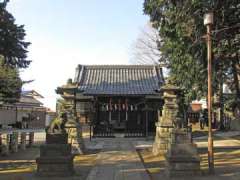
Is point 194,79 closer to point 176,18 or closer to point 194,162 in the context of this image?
point 176,18

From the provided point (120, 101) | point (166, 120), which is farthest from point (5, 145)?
point (120, 101)

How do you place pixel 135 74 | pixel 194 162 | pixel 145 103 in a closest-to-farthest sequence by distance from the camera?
pixel 194 162, pixel 145 103, pixel 135 74

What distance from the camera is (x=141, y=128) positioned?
35.2 meters

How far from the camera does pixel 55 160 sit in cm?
1416

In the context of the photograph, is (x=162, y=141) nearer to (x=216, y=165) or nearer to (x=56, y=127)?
(x=216, y=165)

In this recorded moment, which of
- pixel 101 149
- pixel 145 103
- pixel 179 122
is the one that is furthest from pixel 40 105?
pixel 179 122

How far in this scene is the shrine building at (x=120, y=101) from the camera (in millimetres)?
33781

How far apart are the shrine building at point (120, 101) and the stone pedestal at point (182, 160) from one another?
1748 centimetres

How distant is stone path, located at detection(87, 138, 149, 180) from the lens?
44.4ft

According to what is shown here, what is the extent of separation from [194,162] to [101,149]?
996 cm

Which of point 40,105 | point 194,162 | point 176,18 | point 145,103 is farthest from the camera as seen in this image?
point 40,105

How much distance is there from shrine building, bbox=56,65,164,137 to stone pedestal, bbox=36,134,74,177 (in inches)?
689

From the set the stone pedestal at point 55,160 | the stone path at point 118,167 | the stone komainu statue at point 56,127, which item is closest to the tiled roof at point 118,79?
the stone path at point 118,167

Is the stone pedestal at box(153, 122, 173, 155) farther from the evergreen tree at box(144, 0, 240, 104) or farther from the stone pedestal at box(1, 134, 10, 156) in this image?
the stone pedestal at box(1, 134, 10, 156)
